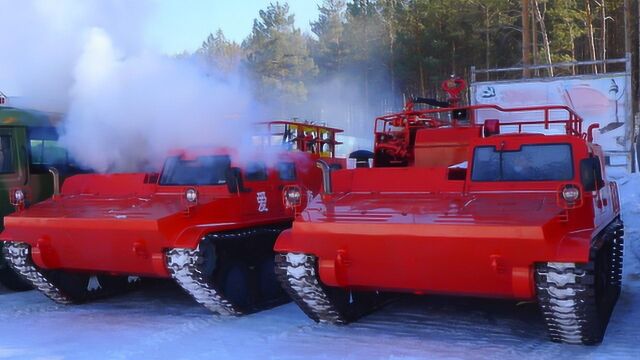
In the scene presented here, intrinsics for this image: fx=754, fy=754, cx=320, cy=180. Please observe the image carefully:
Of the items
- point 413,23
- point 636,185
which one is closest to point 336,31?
point 413,23

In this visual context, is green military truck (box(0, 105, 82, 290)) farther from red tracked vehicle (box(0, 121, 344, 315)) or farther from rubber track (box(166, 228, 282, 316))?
rubber track (box(166, 228, 282, 316))

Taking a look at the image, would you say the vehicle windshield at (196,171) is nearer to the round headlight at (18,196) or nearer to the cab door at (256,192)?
the cab door at (256,192)

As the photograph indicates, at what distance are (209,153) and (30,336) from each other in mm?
2857

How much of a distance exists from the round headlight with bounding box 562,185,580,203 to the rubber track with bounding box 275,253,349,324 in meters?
2.29

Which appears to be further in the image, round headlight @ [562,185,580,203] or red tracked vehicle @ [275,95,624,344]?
round headlight @ [562,185,580,203]

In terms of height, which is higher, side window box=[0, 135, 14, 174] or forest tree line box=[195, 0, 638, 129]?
forest tree line box=[195, 0, 638, 129]

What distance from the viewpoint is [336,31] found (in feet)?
133

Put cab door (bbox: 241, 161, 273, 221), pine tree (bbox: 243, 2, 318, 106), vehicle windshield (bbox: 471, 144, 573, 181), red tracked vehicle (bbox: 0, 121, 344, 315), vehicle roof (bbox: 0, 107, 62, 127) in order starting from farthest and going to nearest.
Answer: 1. pine tree (bbox: 243, 2, 318, 106)
2. vehicle roof (bbox: 0, 107, 62, 127)
3. cab door (bbox: 241, 161, 273, 221)
4. red tracked vehicle (bbox: 0, 121, 344, 315)
5. vehicle windshield (bbox: 471, 144, 573, 181)

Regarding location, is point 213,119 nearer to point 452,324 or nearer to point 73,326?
point 73,326

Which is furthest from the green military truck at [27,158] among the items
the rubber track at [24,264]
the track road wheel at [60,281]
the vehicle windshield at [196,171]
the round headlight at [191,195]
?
the round headlight at [191,195]

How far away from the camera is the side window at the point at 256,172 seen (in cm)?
886

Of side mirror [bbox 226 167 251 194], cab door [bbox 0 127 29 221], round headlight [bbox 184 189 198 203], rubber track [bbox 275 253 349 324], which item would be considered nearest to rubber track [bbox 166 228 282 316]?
round headlight [bbox 184 189 198 203]

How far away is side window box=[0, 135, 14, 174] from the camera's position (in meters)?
10.1

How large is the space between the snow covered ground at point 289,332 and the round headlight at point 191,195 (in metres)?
1.31
